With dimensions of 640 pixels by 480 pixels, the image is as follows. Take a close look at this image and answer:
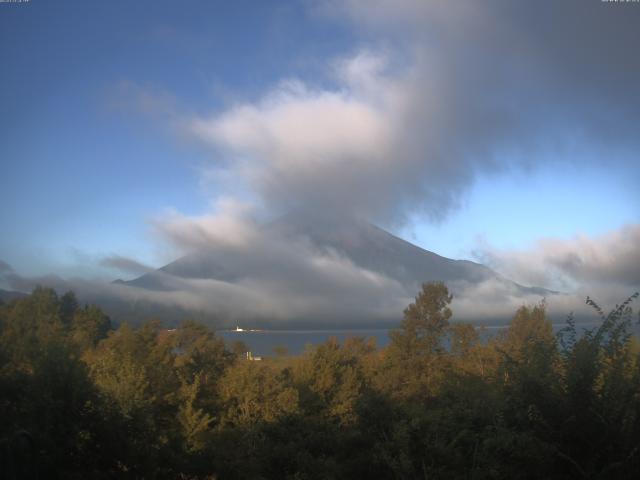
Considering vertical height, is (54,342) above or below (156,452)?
above

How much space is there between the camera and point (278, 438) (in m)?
12.4

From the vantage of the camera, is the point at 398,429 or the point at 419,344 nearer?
the point at 398,429

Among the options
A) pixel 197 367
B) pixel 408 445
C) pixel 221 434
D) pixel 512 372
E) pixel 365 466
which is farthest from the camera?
pixel 197 367

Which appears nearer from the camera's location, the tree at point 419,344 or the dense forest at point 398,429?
the dense forest at point 398,429

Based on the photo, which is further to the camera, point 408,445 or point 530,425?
point 408,445

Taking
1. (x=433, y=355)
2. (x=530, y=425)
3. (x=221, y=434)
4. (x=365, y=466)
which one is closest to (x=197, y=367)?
(x=221, y=434)

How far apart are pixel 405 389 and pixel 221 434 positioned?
19.1 metres

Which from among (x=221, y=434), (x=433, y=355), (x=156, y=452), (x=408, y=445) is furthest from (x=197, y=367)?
(x=408, y=445)

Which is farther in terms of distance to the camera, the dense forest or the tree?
the tree

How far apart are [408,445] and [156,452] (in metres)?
6.91

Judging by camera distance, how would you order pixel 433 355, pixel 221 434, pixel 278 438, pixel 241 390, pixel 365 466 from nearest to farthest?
pixel 365 466, pixel 278 438, pixel 221 434, pixel 241 390, pixel 433 355

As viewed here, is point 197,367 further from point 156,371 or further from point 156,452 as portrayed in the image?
point 156,452

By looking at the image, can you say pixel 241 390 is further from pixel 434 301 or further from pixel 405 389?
pixel 434 301

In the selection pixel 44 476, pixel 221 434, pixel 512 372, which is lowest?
pixel 221 434
